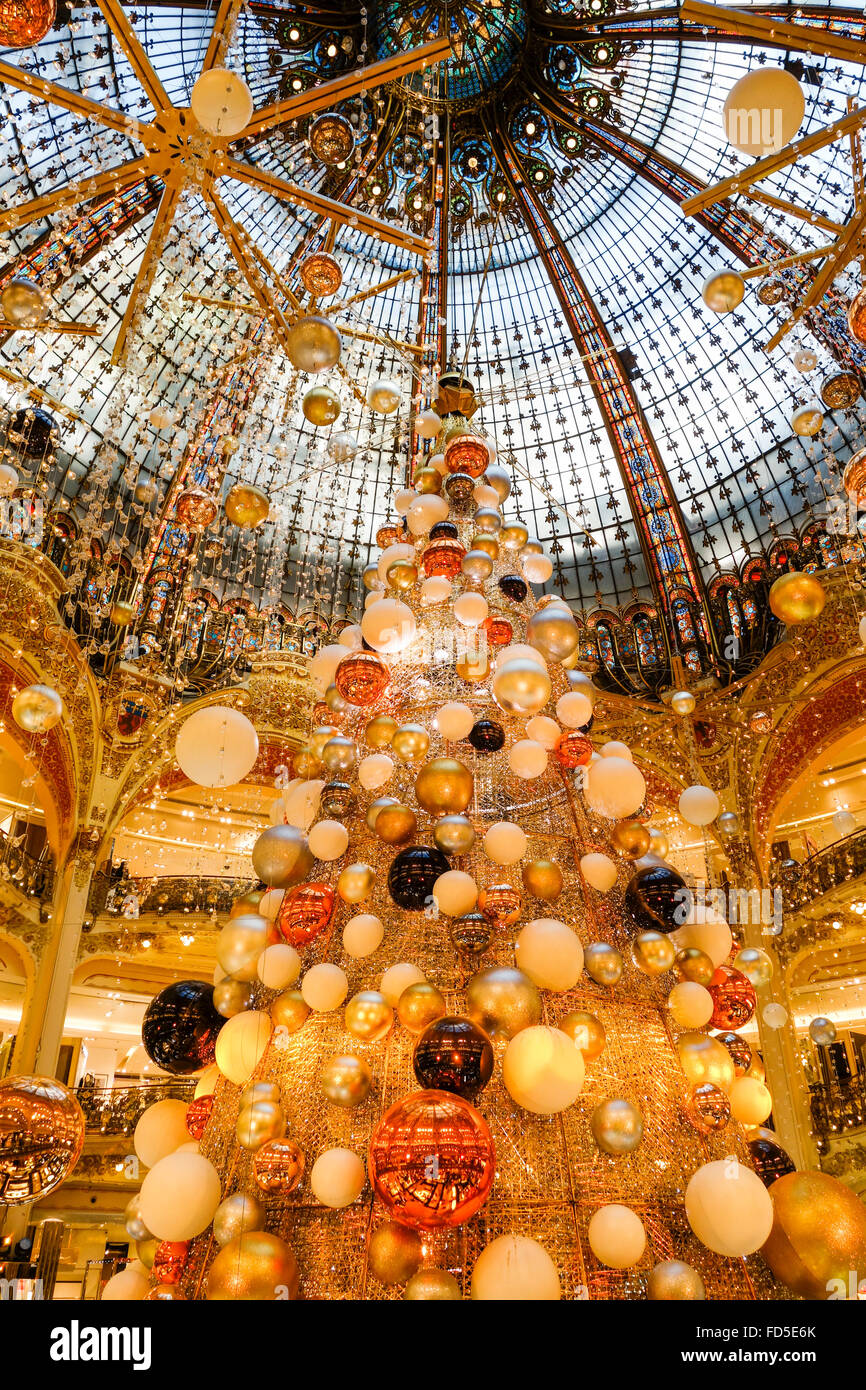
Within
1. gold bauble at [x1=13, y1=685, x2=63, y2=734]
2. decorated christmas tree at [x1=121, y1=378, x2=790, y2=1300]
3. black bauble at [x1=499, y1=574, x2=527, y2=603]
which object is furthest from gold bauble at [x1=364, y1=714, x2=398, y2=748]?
gold bauble at [x1=13, y1=685, x2=63, y2=734]

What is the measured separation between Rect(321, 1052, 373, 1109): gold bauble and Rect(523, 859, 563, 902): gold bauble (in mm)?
947

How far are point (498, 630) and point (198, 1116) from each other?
264 cm

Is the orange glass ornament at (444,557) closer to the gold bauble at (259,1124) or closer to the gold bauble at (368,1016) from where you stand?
the gold bauble at (368,1016)

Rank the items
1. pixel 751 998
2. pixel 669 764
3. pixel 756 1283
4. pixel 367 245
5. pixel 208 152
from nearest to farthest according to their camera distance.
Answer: pixel 756 1283, pixel 208 152, pixel 751 998, pixel 367 245, pixel 669 764

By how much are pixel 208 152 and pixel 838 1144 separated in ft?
44.2

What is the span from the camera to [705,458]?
12.3m

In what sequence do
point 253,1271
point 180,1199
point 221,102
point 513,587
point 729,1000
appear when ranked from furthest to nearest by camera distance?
point 513,587, point 729,1000, point 221,102, point 180,1199, point 253,1271

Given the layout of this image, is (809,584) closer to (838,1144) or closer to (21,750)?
(838,1144)

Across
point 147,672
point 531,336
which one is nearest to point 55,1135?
point 147,672

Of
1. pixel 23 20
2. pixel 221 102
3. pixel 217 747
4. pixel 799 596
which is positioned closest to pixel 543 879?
pixel 217 747

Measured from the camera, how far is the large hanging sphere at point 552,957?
301 cm

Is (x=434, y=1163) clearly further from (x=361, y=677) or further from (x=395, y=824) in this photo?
(x=361, y=677)

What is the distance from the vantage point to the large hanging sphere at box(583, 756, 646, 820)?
3.74m

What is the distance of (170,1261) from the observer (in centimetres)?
305
